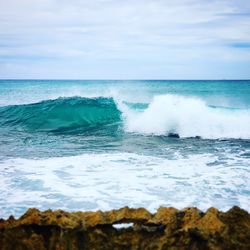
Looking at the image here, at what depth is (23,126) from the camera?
15312mm

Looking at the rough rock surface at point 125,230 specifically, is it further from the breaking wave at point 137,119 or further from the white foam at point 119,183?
the breaking wave at point 137,119

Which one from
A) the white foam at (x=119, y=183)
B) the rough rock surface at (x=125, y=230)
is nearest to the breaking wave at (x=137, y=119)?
the white foam at (x=119, y=183)

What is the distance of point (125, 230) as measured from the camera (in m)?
2.54

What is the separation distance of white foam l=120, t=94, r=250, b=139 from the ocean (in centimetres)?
4

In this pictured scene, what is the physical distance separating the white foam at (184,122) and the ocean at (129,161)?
4 cm

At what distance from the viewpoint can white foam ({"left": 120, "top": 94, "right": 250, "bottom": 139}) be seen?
13.7 m

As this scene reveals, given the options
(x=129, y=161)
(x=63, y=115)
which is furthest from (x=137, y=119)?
(x=129, y=161)

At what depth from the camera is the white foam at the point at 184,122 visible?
1367cm

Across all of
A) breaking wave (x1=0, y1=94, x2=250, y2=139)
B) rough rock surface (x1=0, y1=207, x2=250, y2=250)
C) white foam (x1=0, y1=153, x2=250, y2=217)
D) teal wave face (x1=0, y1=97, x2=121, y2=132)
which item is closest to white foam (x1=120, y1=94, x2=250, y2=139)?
breaking wave (x1=0, y1=94, x2=250, y2=139)

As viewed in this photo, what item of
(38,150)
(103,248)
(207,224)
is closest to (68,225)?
(103,248)

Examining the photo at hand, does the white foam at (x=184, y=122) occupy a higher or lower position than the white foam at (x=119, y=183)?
higher

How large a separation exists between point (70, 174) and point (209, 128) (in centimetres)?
857

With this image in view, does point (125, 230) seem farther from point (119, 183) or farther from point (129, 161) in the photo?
point (129, 161)

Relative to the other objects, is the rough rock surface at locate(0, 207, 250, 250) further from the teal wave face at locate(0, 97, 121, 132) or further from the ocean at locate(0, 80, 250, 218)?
the teal wave face at locate(0, 97, 121, 132)
